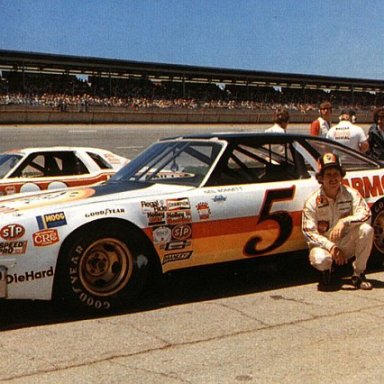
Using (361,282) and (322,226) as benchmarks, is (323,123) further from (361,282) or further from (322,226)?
(361,282)

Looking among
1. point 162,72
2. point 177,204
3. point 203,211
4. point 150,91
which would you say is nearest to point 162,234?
point 177,204

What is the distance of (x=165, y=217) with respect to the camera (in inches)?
195

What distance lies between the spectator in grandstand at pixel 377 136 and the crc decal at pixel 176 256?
4609mm

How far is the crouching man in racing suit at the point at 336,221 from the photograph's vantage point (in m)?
5.44

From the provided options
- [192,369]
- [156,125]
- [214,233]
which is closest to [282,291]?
[214,233]

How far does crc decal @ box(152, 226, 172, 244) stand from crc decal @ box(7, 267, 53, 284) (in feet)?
→ 2.73

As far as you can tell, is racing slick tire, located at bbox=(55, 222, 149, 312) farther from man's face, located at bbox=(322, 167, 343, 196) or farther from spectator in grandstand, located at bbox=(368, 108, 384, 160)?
spectator in grandstand, located at bbox=(368, 108, 384, 160)

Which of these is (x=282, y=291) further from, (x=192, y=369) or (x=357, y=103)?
(x=357, y=103)

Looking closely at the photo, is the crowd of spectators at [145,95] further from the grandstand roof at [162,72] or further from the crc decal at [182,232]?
the crc decal at [182,232]

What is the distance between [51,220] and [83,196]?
48 cm

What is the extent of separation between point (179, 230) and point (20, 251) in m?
1.22

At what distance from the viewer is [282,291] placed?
5457 mm

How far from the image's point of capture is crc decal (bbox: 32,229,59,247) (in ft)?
14.6

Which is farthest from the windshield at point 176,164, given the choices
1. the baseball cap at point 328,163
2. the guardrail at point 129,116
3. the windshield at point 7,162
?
the guardrail at point 129,116
